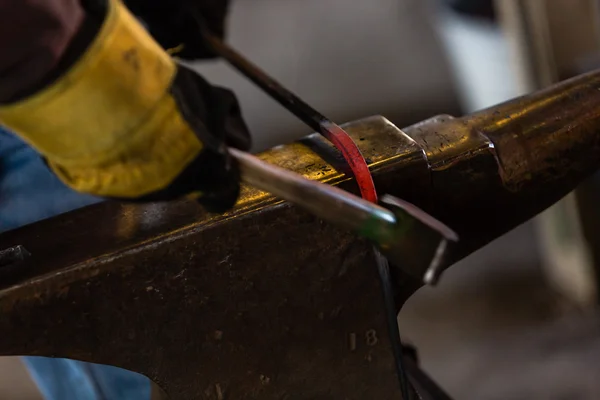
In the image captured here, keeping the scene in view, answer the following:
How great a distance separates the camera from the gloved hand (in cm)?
112

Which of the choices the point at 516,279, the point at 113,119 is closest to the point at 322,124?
the point at 113,119

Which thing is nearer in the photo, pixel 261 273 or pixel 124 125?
pixel 124 125

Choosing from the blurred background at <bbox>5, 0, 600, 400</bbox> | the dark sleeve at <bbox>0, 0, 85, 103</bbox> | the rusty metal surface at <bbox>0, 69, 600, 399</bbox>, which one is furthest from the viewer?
the blurred background at <bbox>5, 0, 600, 400</bbox>

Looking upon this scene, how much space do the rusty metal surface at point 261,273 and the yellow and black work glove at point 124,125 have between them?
0.30ft

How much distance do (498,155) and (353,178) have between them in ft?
0.59

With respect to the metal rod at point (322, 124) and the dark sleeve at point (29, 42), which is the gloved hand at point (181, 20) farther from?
the dark sleeve at point (29, 42)

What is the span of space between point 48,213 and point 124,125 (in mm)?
360

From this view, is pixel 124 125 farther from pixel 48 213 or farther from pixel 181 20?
pixel 181 20

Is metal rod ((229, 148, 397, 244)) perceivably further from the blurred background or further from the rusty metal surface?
the blurred background

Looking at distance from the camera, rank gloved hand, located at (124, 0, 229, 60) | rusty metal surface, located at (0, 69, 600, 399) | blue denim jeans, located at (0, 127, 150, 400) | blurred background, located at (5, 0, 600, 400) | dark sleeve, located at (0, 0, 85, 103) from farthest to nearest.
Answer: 1. blurred background, located at (5, 0, 600, 400)
2. gloved hand, located at (124, 0, 229, 60)
3. blue denim jeans, located at (0, 127, 150, 400)
4. rusty metal surface, located at (0, 69, 600, 399)
5. dark sleeve, located at (0, 0, 85, 103)

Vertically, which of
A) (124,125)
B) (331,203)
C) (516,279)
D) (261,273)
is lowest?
(516,279)

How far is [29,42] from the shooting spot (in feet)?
1.82

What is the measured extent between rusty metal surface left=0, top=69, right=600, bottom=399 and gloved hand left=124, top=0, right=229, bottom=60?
0.43 metres

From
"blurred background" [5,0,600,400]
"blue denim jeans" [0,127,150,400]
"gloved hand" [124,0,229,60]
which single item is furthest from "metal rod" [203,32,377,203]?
"blurred background" [5,0,600,400]
